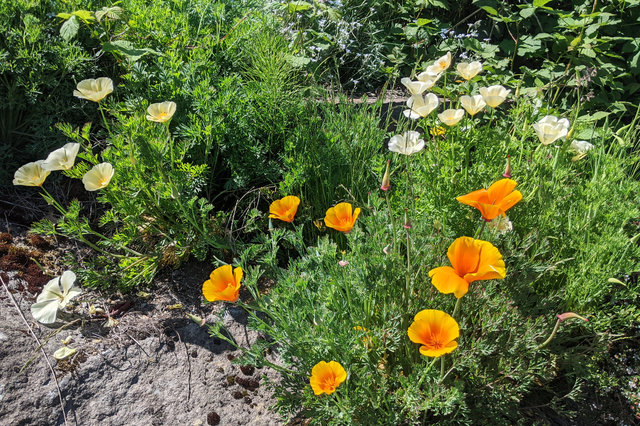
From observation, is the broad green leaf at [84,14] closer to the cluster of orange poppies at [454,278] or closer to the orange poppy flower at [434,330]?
the cluster of orange poppies at [454,278]

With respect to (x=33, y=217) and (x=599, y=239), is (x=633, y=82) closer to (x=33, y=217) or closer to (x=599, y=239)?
(x=599, y=239)

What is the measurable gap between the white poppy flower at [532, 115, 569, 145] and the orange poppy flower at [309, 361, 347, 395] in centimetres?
113

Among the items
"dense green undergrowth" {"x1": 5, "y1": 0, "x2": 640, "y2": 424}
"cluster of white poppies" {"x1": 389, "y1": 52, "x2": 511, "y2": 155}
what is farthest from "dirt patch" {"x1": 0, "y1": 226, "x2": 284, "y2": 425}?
"cluster of white poppies" {"x1": 389, "y1": 52, "x2": 511, "y2": 155}

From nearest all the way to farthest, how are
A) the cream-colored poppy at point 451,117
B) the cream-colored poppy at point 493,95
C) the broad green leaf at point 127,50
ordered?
1. the cream-colored poppy at point 451,117
2. the cream-colored poppy at point 493,95
3. the broad green leaf at point 127,50

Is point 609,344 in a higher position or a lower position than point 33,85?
lower

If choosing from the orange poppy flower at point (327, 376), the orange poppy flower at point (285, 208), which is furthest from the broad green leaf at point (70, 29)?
the orange poppy flower at point (327, 376)

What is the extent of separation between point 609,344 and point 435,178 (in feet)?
3.01

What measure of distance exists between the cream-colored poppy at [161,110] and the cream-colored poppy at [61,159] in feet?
1.09

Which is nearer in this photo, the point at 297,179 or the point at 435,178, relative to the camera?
the point at 435,178

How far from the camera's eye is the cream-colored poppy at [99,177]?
2.06m

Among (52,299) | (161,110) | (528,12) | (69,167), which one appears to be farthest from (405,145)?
(528,12)

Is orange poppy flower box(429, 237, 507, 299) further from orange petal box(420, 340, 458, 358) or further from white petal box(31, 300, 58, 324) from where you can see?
white petal box(31, 300, 58, 324)

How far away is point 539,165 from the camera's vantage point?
2160 millimetres

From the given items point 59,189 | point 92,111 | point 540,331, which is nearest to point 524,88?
point 540,331
